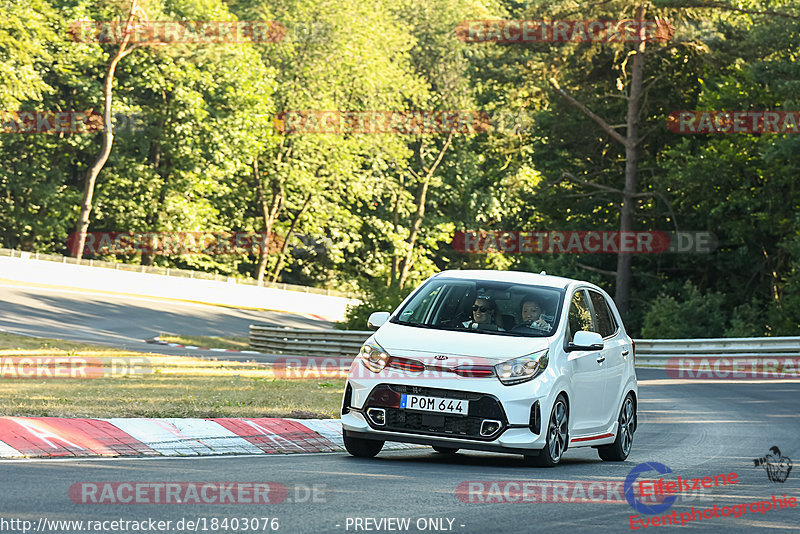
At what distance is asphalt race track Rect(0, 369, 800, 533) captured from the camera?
→ 7207 millimetres

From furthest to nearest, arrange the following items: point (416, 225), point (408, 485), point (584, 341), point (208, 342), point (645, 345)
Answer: point (416, 225) → point (208, 342) → point (645, 345) → point (584, 341) → point (408, 485)

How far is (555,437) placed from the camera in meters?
10.5

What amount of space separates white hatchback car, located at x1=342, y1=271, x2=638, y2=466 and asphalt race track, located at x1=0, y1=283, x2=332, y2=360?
2027 cm

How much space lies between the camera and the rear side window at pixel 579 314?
11.3m

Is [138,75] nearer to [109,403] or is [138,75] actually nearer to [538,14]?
[538,14]

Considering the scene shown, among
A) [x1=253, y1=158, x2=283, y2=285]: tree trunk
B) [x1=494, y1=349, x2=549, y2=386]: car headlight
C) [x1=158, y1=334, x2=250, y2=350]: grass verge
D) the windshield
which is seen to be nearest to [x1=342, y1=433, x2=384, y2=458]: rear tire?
the windshield

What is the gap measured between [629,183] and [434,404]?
34.7 metres

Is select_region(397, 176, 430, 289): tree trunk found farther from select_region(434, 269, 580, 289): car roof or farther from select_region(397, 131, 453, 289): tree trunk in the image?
select_region(434, 269, 580, 289): car roof

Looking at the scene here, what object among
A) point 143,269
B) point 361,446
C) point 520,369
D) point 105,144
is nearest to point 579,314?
point 520,369

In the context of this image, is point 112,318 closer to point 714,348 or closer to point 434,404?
point 714,348

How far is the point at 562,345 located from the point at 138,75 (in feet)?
170

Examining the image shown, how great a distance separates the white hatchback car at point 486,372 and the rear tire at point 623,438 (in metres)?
0.22

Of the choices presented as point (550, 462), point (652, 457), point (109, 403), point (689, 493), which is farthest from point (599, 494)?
point (109, 403)

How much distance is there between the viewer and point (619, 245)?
44.5 metres
